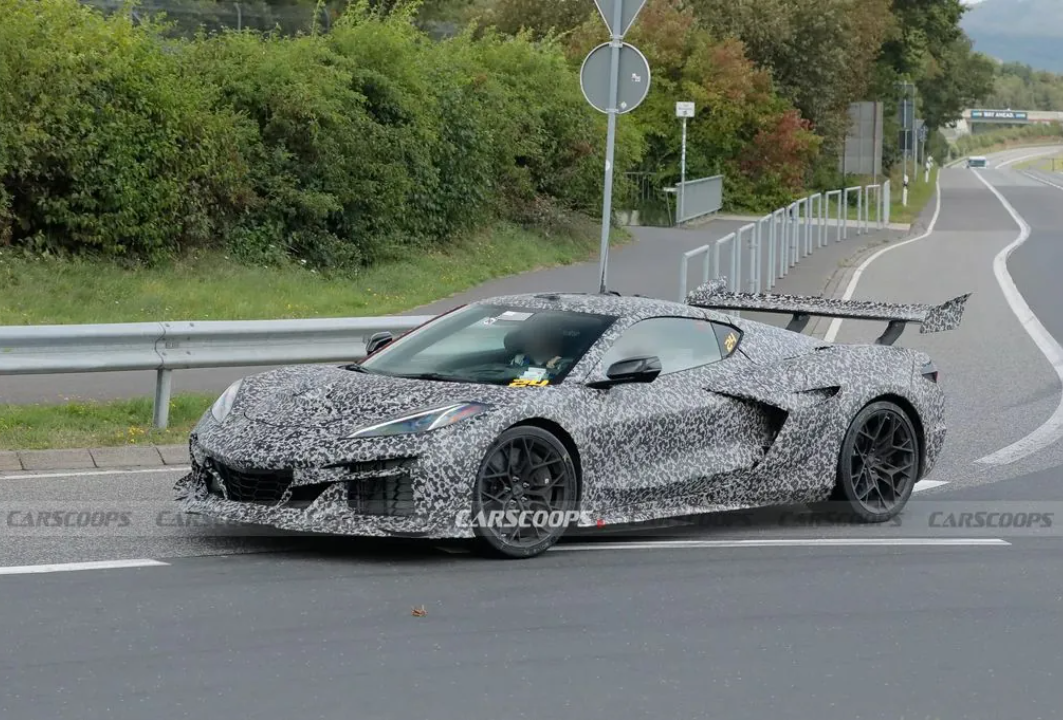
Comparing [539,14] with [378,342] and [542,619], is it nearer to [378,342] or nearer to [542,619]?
[378,342]

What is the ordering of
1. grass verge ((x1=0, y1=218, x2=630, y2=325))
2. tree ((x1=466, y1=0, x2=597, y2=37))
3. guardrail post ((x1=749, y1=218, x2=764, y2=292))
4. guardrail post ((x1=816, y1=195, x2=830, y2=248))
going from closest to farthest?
1. grass verge ((x1=0, y1=218, x2=630, y2=325))
2. guardrail post ((x1=749, y1=218, x2=764, y2=292))
3. guardrail post ((x1=816, y1=195, x2=830, y2=248))
4. tree ((x1=466, y1=0, x2=597, y2=37))

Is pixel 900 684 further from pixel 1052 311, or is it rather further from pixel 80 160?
pixel 1052 311

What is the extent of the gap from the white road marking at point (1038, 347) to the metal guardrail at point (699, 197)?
7563mm

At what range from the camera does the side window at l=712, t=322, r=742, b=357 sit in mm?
8836

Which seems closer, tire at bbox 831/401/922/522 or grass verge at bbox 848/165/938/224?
tire at bbox 831/401/922/522

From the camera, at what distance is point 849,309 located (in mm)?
9766

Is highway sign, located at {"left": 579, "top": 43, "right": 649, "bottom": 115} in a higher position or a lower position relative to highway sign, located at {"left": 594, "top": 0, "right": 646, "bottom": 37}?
lower

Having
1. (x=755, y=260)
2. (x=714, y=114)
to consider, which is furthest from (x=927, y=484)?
(x=714, y=114)

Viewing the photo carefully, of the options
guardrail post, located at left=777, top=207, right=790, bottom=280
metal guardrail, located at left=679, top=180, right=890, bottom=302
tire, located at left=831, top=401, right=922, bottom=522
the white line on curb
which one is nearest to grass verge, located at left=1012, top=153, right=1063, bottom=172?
metal guardrail, located at left=679, top=180, right=890, bottom=302

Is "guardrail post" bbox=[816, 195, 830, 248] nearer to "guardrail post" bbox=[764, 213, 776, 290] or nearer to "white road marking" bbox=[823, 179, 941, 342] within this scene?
"white road marking" bbox=[823, 179, 941, 342]

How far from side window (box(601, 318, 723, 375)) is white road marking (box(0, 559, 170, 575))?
2.39 meters

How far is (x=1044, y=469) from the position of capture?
11102 mm

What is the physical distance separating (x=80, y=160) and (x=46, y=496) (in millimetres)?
9458

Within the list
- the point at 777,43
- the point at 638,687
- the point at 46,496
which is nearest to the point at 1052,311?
the point at 46,496
